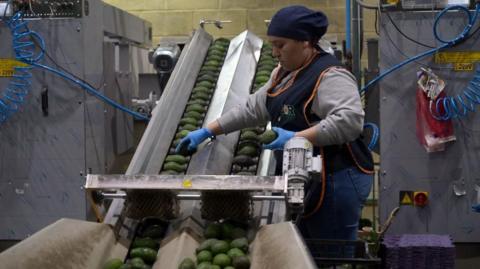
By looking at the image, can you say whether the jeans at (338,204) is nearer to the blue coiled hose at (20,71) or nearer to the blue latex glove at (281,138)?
the blue latex glove at (281,138)

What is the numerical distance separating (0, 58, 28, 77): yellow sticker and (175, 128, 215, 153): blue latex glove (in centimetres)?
115

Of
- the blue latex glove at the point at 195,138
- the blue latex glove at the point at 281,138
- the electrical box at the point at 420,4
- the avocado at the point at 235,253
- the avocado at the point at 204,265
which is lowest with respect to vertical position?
the avocado at the point at 204,265

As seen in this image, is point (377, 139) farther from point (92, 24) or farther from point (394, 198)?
point (92, 24)

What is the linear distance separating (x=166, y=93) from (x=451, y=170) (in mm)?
1327

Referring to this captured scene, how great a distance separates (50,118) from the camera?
367 centimetres

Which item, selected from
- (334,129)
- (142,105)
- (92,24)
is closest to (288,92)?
(334,129)

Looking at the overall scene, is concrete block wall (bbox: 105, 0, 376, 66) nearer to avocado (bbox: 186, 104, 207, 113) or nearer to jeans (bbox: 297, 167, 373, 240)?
avocado (bbox: 186, 104, 207, 113)

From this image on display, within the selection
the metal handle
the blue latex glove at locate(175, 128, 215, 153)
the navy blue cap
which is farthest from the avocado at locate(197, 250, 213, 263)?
the navy blue cap

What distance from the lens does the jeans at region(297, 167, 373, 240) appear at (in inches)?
102

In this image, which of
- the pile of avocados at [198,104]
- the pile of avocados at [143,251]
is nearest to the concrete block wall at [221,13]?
the pile of avocados at [198,104]

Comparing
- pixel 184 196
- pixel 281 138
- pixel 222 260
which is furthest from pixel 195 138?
pixel 222 260

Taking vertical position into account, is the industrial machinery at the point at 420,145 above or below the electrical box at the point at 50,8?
below

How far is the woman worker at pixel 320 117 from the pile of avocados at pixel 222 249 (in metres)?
0.30

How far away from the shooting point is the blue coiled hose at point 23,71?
359cm
